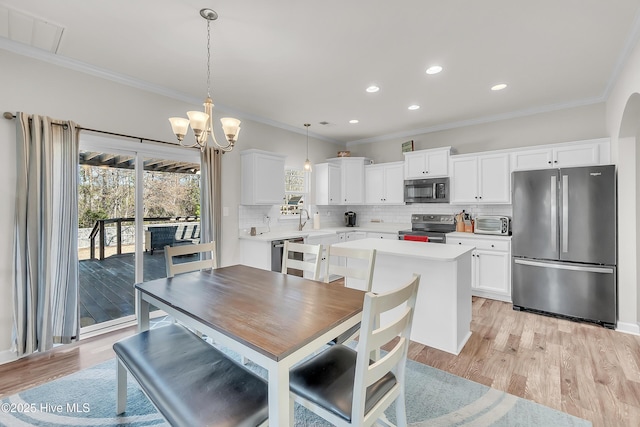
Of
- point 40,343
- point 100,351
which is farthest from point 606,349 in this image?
point 40,343

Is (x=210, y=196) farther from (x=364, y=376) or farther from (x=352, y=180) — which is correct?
(x=364, y=376)

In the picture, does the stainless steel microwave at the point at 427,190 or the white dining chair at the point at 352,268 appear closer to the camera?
the white dining chair at the point at 352,268

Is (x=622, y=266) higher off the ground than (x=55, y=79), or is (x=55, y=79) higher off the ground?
(x=55, y=79)

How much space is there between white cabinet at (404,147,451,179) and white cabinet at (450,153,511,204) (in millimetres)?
141

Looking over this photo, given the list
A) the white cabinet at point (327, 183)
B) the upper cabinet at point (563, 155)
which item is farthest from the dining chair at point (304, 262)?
the upper cabinet at point (563, 155)

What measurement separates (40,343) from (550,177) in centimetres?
555

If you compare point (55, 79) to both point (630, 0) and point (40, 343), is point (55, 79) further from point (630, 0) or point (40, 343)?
point (630, 0)

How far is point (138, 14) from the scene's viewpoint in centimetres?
213

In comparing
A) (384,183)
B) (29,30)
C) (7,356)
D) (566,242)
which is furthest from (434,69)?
(7,356)

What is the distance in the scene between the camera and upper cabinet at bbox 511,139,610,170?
3.57 metres

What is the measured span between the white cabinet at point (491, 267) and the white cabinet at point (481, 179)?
64cm

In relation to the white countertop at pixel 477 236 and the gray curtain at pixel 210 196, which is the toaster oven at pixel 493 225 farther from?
the gray curtain at pixel 210 196

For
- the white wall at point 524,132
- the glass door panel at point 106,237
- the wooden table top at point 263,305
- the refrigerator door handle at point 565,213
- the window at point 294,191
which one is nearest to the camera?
the wooden table top at point 263,305

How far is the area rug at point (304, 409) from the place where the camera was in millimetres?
1841
